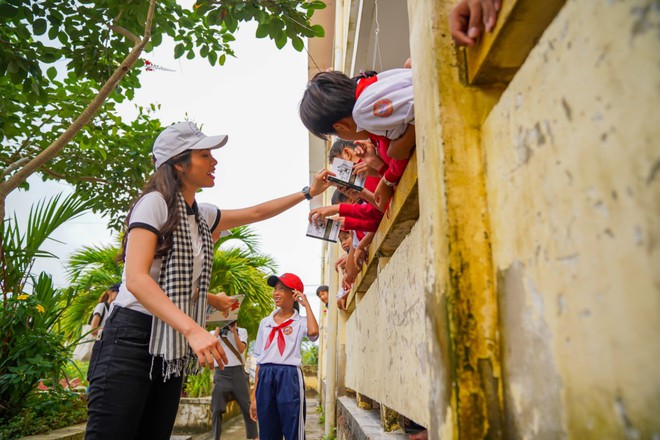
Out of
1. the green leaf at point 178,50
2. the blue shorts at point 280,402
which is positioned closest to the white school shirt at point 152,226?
the green leaf at point 178,50

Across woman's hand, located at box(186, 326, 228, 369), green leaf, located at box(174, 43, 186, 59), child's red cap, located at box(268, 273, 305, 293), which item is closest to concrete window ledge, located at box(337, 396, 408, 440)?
woman's hand, located at box(186, 326, 228, 369)

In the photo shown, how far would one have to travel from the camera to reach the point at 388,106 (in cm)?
152

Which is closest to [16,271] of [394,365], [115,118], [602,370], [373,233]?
[115,118]

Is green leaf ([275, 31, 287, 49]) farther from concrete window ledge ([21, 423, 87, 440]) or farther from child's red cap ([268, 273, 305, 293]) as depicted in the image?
concrete window ledge ([21, 423, 87, 440])

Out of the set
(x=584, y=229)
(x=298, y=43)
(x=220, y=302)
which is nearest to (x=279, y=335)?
(x=220, y=302)

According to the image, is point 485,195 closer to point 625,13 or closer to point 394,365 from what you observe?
point 625,13

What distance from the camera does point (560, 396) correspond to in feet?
2.17

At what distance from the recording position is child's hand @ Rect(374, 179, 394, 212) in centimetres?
204

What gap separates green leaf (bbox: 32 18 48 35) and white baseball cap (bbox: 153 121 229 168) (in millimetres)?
1804

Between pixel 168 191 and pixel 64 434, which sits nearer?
pixel 168 191

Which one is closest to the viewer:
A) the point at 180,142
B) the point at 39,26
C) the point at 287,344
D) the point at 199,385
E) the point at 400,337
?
the point at 400,337

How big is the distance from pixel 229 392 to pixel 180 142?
14.6 feet

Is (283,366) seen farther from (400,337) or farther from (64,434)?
(400,337)

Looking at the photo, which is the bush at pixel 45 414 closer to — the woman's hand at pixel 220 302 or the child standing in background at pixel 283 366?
the child standing in background at pixel 283 366
